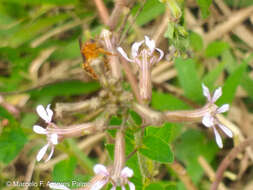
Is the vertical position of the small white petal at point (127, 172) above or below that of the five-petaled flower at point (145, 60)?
below

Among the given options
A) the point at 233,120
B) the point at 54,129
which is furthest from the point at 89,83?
the point at 54,129

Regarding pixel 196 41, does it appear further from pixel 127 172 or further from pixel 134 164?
pixel 127 172

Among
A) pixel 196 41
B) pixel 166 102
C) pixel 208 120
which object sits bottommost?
pixel 208 120

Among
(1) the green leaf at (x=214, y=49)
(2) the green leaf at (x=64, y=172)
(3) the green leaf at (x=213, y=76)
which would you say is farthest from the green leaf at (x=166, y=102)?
(2) the green leaf at (x=64, y=172)

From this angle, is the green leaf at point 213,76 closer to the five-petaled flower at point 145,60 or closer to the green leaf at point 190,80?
the green leaf at point 190,80

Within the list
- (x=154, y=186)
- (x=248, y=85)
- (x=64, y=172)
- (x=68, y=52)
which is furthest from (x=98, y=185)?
(x=68, y=52)
